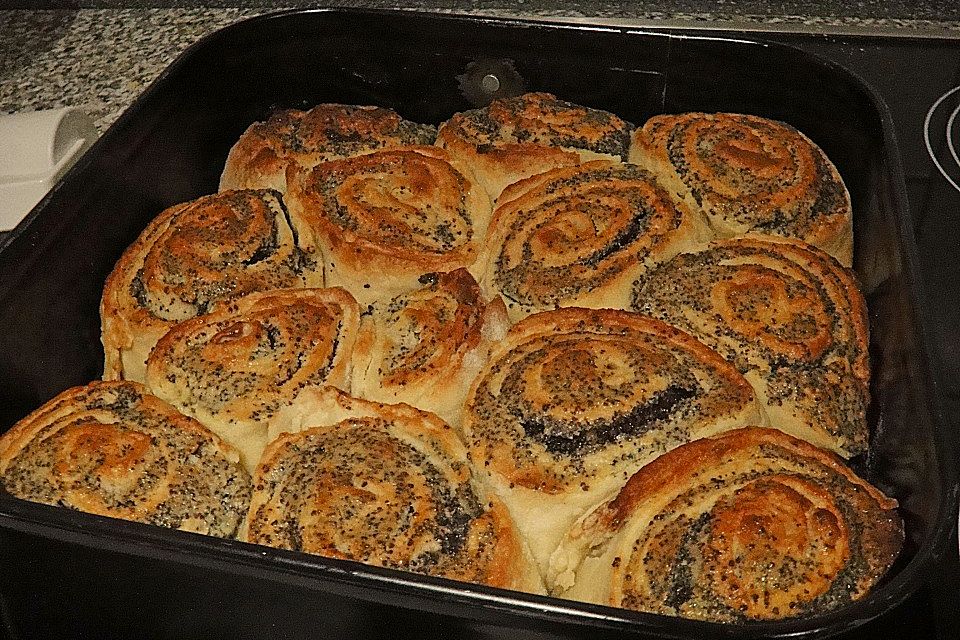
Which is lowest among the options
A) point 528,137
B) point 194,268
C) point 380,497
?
point 380,497

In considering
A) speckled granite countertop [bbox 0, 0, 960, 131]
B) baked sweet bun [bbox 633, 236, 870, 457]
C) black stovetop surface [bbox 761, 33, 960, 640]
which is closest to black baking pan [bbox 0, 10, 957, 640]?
baked sweet bun [bbox 633, 236, 870, 457]

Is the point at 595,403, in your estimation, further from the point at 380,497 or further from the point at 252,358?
the point at 252,358

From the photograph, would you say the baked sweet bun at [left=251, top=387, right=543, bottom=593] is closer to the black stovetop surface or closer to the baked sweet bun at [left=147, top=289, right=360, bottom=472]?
the baked sweet bun at [left=147, top=289, right=360, bottom=472]

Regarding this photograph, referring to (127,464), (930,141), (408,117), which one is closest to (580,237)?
(408,117)

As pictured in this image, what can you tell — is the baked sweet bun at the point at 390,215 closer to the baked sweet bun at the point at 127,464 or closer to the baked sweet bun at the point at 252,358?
the baked sweet bun at the point at 252,358

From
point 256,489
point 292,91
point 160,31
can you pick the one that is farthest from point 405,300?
point 160,31

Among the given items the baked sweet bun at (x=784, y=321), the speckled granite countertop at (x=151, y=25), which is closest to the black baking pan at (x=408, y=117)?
the baked sweet bun at (x=784, y=321)

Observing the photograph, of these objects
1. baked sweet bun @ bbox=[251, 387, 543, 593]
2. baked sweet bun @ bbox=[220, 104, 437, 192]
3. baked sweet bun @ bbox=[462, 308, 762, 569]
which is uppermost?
baked sweet bun @ bbox=[220, 104, 437, 192]
